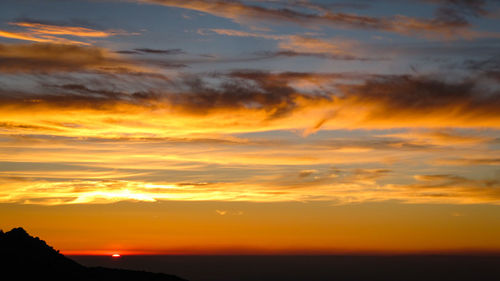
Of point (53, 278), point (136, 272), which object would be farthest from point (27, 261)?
point (136, 272)

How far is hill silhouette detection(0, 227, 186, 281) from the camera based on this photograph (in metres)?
41.0

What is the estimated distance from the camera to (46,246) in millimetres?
46688

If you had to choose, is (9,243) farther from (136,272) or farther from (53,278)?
(136,272)

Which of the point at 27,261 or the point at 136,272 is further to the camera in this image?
the point at 136,272

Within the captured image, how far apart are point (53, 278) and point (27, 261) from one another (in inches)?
113

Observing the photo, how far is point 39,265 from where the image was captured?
43188mm

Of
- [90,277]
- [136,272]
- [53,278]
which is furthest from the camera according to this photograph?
[136,272]

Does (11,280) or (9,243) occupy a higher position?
(9,243)

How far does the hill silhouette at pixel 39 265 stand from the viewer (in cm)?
4103

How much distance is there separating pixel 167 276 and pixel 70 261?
890cm

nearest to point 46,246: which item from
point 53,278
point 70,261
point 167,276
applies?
point 70,261

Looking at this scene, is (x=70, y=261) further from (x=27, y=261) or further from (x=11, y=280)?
(x=11, y=280)

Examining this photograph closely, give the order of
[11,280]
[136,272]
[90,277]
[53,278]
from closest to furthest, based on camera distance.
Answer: [11,280] < [53,278] < [90,277] < [136,272]

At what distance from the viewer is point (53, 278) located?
41844mm
